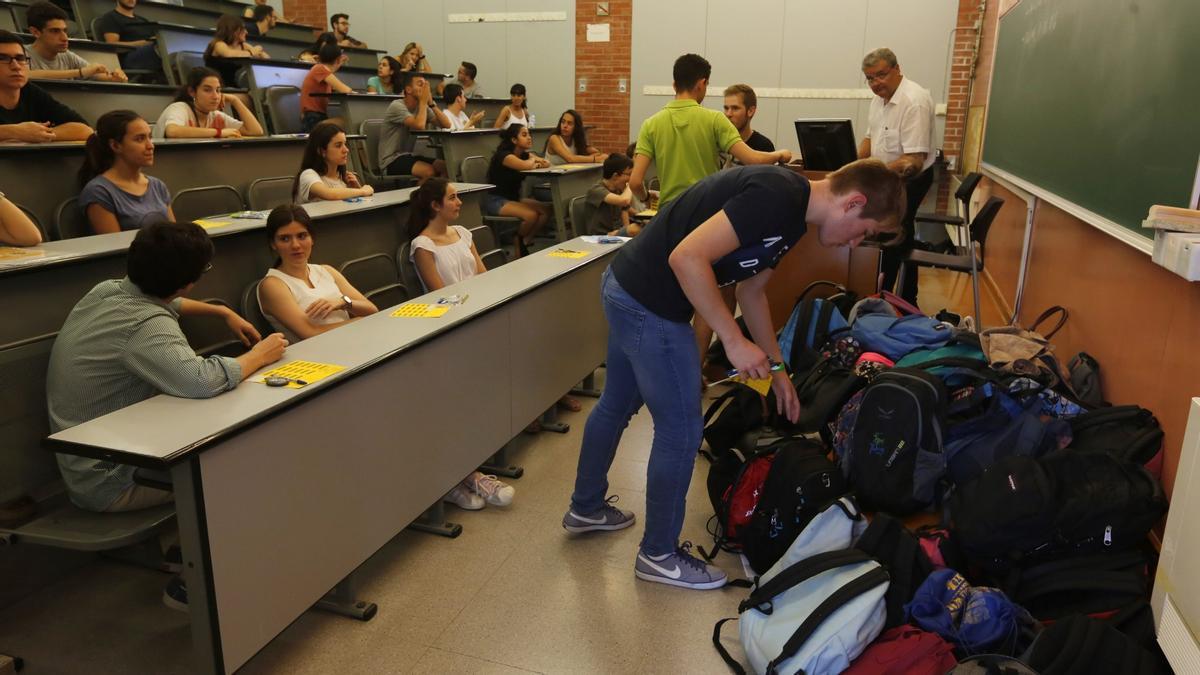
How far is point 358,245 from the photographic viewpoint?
11.1 feet

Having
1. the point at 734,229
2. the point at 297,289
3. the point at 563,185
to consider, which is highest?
the point at 734,229

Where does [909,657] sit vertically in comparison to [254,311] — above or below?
below

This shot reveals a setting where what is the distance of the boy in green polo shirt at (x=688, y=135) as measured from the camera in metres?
3.58

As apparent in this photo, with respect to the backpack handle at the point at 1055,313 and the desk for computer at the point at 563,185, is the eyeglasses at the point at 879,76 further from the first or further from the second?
the desk for computer at the point at 563,185

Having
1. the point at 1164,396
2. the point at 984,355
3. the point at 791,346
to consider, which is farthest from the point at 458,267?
the point at 1164,396

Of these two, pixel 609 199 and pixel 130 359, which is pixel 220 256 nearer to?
pixel 130 359

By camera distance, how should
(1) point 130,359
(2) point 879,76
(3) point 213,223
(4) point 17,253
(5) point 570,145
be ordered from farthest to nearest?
(5) point 570,145 < (2) point 879,76 < (3) point 213,223 < (4) point 17,253 < (1) point 130,359

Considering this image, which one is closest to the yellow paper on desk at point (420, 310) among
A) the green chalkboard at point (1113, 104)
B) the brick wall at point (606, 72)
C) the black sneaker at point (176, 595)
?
the black sneaker at point (176, 595)

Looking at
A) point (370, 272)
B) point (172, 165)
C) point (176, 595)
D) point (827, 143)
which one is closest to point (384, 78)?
point (172, 165)

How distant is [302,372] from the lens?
191 centimetres

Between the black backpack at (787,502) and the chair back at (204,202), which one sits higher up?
the chair back at (204,202)

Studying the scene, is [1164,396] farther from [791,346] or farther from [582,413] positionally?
[582,413]

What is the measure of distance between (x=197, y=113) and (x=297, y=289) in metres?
2.38

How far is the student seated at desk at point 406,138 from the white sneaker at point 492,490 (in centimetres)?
353
